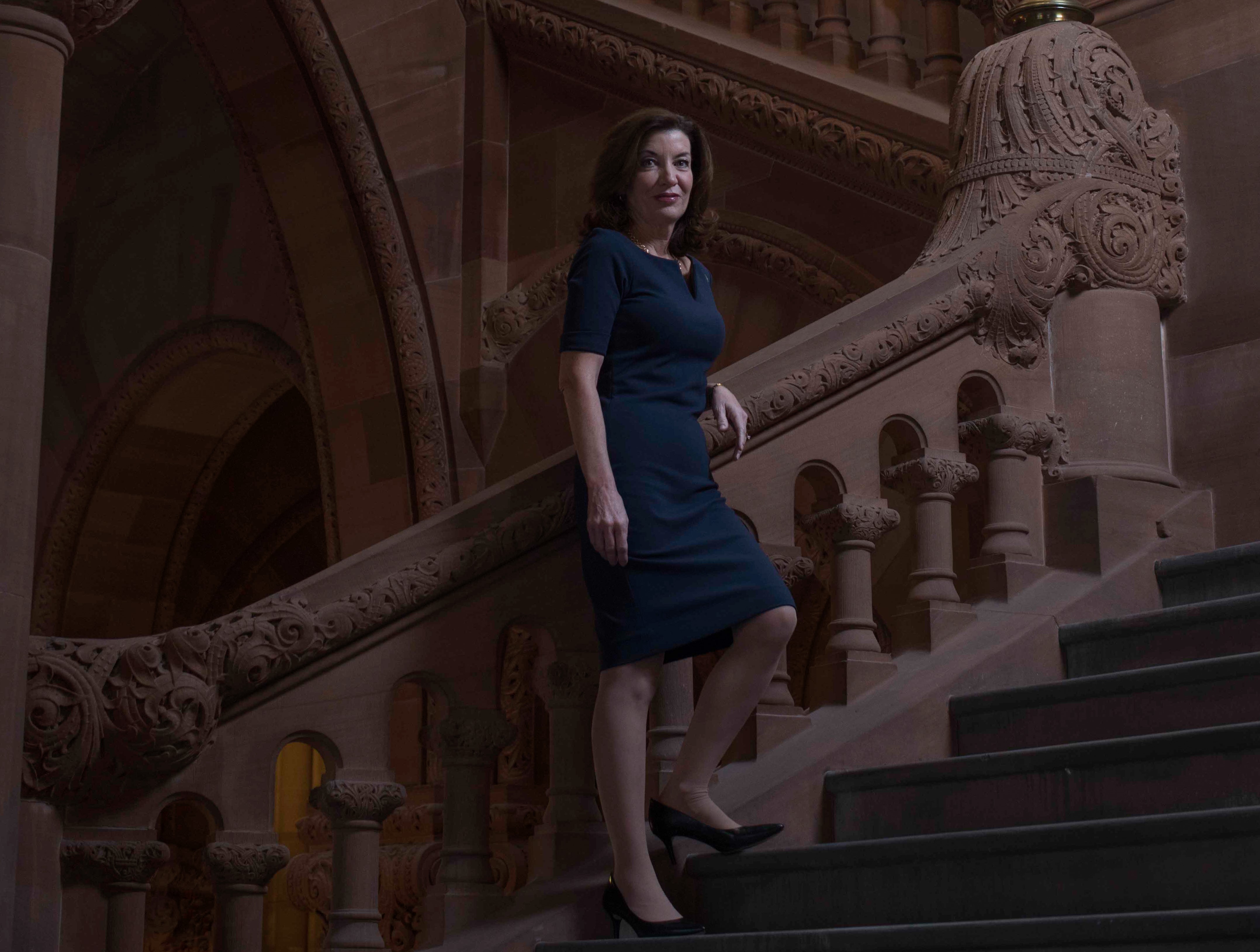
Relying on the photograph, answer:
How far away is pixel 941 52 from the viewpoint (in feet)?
19.7

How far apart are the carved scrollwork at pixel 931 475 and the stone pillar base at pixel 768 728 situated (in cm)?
62

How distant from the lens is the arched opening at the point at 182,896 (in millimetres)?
10562

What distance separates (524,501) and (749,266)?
11.3 ft

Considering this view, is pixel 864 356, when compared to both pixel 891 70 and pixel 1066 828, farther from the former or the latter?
pixel 891 70

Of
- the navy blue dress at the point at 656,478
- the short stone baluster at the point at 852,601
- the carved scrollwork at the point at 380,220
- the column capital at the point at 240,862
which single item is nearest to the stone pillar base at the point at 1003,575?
the short stone baluster at the point at 852,601

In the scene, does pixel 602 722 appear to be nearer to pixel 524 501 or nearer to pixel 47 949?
pixel 524 501

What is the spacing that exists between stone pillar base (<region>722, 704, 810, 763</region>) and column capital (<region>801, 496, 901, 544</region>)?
1.32 feet

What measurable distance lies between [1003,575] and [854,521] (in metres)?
Result: 0.44

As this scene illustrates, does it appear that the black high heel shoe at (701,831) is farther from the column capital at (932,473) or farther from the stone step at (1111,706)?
the column capital at (932,473)

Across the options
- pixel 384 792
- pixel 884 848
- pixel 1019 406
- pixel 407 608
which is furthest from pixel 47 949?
pixel 1019 406

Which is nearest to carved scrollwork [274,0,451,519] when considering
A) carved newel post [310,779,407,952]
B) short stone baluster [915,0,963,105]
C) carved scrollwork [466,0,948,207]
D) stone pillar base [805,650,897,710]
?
carved scrollwork [466,0,948,207]

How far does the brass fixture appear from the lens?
4.52m

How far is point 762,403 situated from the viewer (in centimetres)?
372

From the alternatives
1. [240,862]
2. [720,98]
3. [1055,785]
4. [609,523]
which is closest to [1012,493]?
[1055,785]
